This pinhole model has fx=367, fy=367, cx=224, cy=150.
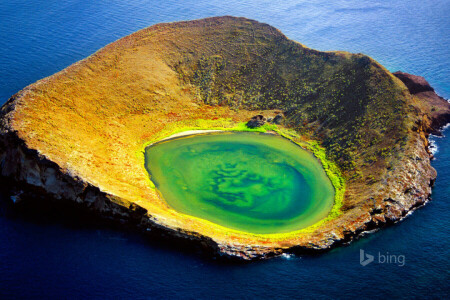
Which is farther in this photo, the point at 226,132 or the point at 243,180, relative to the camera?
the point at 226,132

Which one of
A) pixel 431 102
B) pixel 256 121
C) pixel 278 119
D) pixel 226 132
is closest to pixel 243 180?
pixel 226 132

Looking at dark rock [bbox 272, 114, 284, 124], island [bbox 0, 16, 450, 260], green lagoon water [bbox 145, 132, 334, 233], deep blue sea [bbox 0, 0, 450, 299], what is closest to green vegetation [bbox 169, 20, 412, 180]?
island [bbox 0, 16, 450, 260]

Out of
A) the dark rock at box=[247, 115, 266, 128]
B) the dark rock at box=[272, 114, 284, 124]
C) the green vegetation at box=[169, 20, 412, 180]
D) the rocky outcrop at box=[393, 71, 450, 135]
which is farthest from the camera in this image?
the dark rock at box=[272, 114, 284, 124]

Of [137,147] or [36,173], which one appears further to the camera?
[137,147]

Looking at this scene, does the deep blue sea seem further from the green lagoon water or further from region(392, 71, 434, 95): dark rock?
region(392, 71, 434, 95): dark rock

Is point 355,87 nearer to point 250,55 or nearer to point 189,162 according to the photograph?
point 250,55

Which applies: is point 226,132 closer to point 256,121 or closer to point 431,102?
point 256,121

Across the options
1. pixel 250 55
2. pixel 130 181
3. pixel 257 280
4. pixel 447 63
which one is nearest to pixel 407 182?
pixel 257 280
